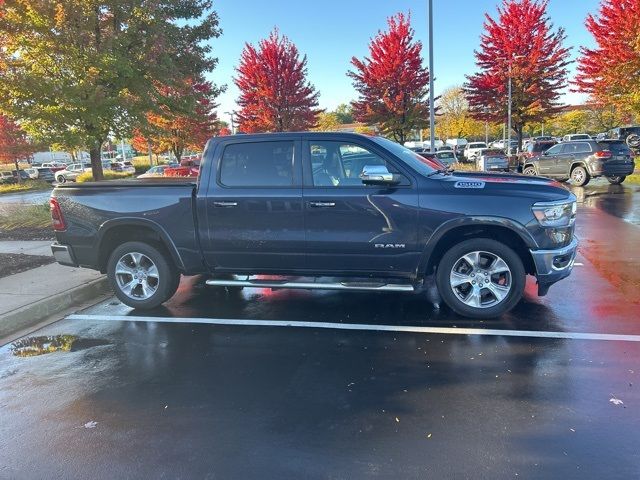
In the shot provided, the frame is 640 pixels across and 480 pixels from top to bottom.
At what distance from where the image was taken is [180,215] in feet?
18.4

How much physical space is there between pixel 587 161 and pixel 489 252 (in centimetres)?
1572

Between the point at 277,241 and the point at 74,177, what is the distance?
40.0m

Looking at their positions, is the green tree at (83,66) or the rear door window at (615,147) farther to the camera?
the rear door window at (615,147)

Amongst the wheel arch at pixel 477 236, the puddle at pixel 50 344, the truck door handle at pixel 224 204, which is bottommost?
the puddle at pixel 50 344

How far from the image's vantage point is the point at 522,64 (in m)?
28.4

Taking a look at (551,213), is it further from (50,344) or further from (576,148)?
(576,148)

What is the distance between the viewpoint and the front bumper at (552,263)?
4840mm

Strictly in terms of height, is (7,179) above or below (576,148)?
below

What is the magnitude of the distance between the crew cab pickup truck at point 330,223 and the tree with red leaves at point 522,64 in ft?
86.0

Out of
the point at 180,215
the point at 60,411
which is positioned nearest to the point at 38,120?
the point at 180,215

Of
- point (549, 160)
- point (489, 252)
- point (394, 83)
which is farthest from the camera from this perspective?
point (394, 83)

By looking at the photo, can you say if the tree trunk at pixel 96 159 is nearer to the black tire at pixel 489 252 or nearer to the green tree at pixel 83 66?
the green tree at pixel 83 66

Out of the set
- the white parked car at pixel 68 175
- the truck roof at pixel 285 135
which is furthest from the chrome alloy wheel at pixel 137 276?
the white parked car at pixel 68 175

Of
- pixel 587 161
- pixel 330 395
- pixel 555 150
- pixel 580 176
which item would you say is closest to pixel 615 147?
pixel 587 161
